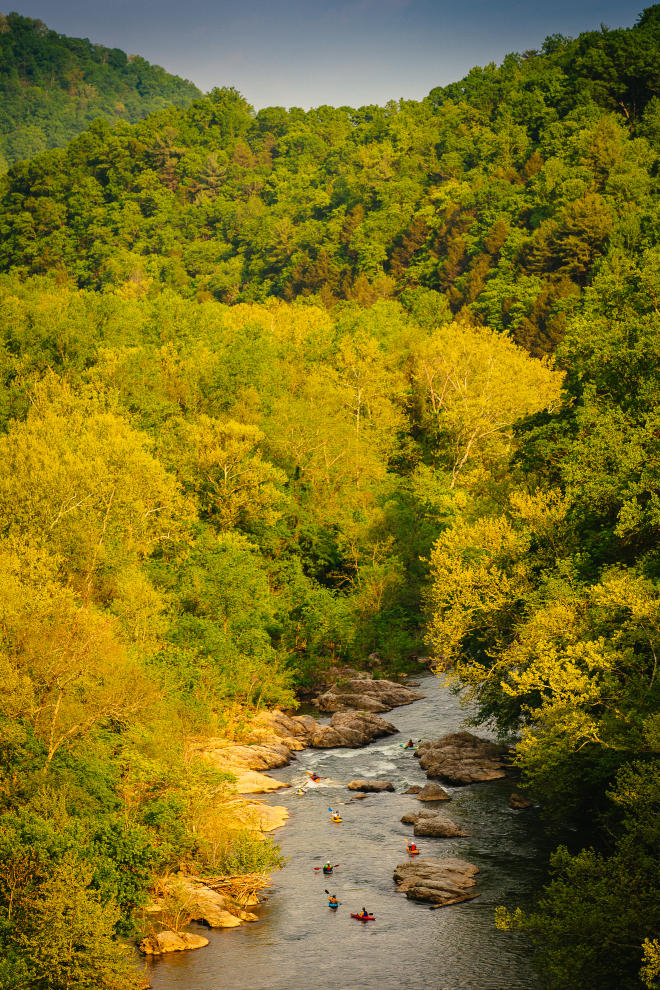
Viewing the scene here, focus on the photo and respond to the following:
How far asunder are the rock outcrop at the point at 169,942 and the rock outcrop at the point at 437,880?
25.9 feet

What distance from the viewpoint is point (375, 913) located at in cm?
3512

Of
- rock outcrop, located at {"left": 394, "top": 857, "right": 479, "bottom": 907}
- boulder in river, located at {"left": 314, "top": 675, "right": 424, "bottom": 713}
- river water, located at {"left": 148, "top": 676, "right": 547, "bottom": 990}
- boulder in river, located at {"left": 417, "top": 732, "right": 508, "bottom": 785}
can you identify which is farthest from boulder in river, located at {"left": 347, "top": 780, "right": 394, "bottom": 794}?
boulder in river, located at {"left": 314, "top": 675, "right": 424, "bottom": 713}

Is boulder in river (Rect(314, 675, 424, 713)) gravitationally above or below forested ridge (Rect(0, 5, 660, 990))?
below

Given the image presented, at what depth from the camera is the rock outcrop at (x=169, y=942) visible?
109 feet

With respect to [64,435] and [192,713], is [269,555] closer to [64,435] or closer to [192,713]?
[64,435]

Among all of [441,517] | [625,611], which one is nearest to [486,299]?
[441,517]

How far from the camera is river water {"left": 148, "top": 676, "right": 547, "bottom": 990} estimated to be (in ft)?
102

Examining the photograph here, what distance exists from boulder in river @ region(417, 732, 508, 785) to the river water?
94 cm

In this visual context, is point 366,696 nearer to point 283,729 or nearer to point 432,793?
point 283,729

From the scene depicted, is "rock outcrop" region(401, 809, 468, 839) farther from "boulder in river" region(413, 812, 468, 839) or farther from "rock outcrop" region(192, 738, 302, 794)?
"rock outcrop" region(192, 738, 302, 794)

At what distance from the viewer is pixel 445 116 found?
187 meters

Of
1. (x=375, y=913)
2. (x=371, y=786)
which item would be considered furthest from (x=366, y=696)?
(x=375, y=913)

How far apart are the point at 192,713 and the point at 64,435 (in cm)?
1998

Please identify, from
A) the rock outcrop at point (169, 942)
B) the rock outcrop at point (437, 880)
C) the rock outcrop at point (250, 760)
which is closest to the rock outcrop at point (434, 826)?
the rock outcrop at point (437, 880)
